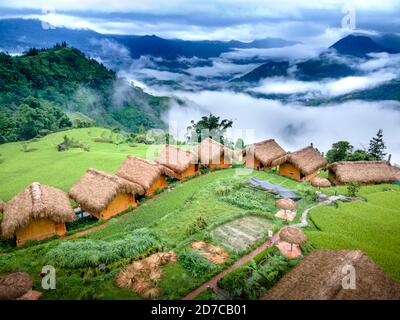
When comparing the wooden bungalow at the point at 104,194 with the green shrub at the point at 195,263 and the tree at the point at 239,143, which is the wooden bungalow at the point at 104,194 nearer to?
the green shrub at the point at 195,263

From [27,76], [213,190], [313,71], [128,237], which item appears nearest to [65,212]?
[128,237]

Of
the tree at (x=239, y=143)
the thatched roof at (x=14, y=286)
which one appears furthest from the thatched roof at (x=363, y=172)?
the thatched roof at (x=14, y=286)

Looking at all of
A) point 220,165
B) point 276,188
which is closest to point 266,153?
point 220,165

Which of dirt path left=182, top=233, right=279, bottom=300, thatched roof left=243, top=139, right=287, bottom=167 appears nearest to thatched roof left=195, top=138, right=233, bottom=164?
thatched roof left=243, top=139, right=287, bottom=167

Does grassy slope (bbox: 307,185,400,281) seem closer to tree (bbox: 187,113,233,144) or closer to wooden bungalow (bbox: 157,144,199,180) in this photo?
wooden bungalow (bbox: 157,144,199,180)

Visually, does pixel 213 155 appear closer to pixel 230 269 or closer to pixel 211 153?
pixel 211 153

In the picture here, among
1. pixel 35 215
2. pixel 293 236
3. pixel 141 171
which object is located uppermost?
pixel 141 171
